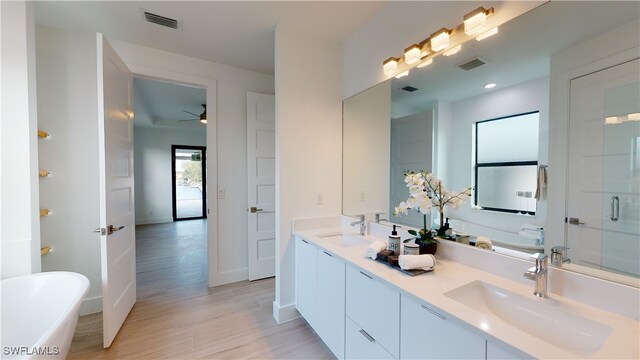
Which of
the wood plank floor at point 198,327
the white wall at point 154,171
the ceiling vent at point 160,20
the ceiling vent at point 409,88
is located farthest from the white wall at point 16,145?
the white wall at point 154,171

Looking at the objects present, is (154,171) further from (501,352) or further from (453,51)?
(501,352)

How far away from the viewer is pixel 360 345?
139 cm

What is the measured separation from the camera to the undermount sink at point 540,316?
0.83 metres

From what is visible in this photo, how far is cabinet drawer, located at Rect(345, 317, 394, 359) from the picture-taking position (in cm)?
126

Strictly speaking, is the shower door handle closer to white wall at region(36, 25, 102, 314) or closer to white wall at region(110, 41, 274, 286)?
white wall at region(110, 41, 274, 286)

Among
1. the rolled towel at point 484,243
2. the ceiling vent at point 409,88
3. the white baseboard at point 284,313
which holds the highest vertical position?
the ceiling vent at point 409,88

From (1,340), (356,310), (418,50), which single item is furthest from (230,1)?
(1,340)

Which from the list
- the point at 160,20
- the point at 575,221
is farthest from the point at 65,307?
the point at 575,221

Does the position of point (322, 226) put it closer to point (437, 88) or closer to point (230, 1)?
point (437, 88)

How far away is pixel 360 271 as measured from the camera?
1393 mm

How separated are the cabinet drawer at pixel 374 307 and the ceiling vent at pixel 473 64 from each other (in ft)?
4.42

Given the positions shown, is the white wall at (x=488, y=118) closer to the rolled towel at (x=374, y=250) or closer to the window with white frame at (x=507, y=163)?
the window with white frame at (x=507, y=163)

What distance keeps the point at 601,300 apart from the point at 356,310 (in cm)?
104

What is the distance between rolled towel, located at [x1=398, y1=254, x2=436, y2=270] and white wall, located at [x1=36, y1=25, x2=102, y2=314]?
2717mm
